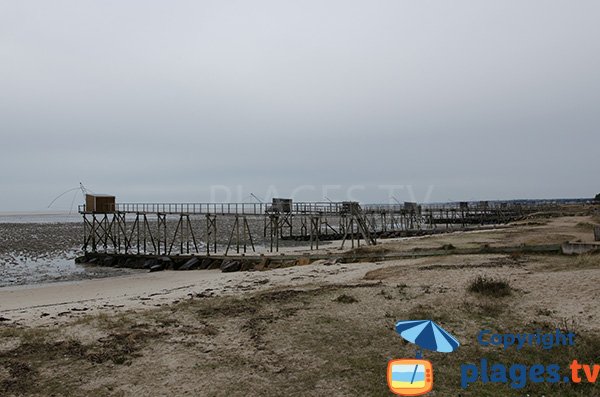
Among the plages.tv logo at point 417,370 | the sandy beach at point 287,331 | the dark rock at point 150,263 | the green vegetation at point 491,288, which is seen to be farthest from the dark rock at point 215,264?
the plages.tv logo at point 417,370

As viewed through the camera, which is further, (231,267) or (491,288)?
(231,267)

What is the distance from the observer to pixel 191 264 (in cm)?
3016

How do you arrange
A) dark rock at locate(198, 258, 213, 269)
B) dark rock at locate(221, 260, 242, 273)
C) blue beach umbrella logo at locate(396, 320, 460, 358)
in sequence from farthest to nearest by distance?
dark rock at locate(198, 258, 213, 269) → dark rock at locate(221, 260, 242, 273) → blue beach umbrella logo at locate(396, 320, 460, 358)

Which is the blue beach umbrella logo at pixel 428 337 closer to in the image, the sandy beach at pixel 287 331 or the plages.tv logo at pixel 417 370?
the plages.tv logo at pixel 417 370

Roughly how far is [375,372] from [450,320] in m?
3.75

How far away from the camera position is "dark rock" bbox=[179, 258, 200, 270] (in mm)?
30000

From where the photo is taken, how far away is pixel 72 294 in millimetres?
20359

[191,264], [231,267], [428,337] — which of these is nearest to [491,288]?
[428,337]

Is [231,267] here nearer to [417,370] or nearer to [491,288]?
[491,288]

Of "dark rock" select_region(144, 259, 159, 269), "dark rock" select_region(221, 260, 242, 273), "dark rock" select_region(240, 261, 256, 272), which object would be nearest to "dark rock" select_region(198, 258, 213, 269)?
"dark rock" select_region(221, 260, 242, 273)

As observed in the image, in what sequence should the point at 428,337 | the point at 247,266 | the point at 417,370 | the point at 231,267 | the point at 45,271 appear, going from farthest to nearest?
the point at 45,271
the point at 247,266
the point at 231,267
the point at 428,337
the point at 417,370

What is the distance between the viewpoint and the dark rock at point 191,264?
30000 mm

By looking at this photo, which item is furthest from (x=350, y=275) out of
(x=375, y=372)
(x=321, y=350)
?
(x=375, y=372)

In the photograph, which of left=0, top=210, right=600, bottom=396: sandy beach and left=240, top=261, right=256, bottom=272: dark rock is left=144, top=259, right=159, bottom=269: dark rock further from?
left=0, top=210, right=600, bottom=396: sandy beach
